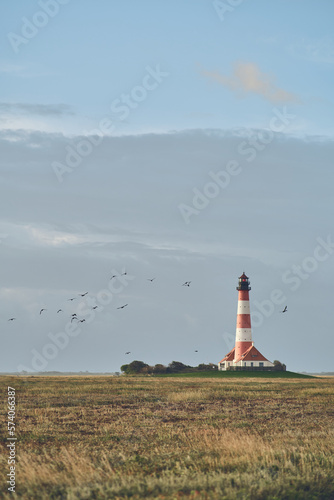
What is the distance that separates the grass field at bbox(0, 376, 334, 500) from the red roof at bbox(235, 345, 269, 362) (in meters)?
61.6

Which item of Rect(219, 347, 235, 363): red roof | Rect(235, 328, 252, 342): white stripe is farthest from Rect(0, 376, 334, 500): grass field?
Rect(219, 347, 235, 363): red roof

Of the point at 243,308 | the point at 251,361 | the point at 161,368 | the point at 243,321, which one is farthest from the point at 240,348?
the point at 161,368

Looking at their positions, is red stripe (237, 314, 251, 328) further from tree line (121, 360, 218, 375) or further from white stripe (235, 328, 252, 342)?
tree line (121, 360, 218, 375)

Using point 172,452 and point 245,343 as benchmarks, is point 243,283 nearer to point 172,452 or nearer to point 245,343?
point 245,343

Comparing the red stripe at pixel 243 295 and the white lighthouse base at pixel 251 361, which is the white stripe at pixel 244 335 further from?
the red stripe at pixel 243 295

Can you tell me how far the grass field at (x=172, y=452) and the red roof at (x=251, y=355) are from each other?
61.6 meters

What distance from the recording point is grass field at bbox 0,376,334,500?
11.1m

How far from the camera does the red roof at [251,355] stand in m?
92.5

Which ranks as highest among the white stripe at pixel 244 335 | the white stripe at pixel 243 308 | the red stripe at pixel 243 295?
the red stripe at pixel 243 295

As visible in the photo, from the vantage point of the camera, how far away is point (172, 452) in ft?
51.3

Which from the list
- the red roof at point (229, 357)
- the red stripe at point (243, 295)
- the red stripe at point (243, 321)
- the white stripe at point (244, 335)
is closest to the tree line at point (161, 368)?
the red roof at point (229, 357)

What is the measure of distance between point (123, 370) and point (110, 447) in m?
92.5

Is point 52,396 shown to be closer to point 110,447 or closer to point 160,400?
point 160,400

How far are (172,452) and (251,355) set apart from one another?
7921 cm
